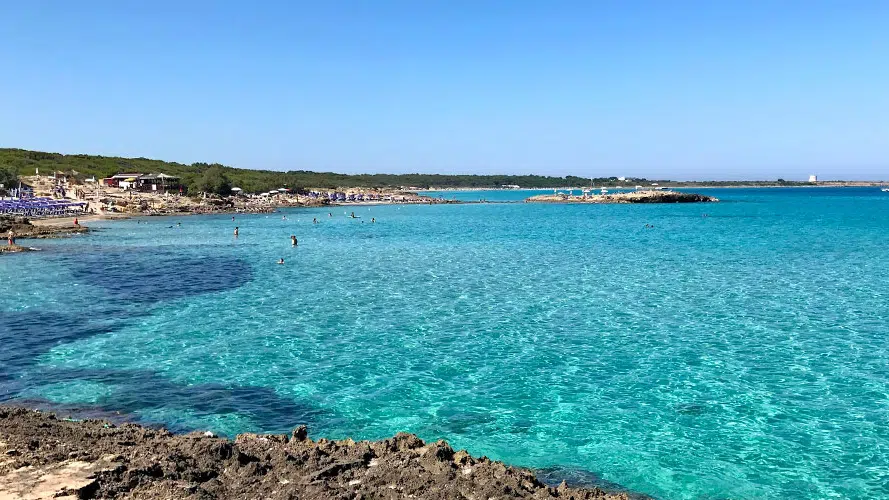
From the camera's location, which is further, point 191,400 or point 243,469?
point 191,400

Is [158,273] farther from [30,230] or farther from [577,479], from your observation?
[30,230]

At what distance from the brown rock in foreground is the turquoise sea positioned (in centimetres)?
196

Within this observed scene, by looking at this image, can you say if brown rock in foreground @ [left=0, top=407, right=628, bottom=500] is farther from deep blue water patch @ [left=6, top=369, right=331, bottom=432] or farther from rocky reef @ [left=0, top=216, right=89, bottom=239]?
rocky reef @ [left=0, top=216, right=89, bottom=239]

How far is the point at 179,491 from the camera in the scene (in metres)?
9.20

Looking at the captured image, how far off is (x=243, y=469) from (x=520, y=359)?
35.0 ft

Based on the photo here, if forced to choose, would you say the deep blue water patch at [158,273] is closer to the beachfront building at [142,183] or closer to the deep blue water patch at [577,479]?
the deep blue water patch at [577,479]

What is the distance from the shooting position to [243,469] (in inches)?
403

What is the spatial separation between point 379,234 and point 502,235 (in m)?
14.0

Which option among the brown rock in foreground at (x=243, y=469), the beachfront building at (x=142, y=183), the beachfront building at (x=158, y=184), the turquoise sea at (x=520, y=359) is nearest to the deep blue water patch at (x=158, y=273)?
the turquoise sea at (x=520, y=359)

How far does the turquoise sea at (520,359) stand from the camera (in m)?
13.0

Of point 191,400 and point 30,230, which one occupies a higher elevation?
point 30,230

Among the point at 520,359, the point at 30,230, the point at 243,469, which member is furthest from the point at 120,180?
the point at 243,469

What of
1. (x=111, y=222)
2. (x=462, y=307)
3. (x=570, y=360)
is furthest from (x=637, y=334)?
(x=111, y=222)

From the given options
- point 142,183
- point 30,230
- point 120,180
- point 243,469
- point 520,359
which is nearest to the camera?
point 243,469
